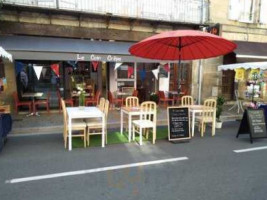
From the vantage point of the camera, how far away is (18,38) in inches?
331

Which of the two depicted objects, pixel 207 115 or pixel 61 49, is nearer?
pixel 207 115

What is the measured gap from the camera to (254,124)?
6.41m

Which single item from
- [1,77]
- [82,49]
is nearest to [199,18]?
[82,49]

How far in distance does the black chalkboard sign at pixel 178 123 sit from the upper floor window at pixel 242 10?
325 inches

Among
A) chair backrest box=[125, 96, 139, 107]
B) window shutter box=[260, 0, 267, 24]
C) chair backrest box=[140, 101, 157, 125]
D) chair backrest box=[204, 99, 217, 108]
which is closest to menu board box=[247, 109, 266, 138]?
chair backrest box=[204, 99, 217, 108]

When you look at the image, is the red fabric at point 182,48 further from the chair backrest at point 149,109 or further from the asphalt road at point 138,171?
the asphalt road at point 138,171

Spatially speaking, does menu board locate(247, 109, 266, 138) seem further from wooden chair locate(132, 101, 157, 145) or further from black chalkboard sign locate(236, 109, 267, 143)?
wooden chair locate(132, 101, 157, 145)

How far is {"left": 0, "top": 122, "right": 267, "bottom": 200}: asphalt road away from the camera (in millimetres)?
3572

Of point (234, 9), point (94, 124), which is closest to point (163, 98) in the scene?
point (94, 124)

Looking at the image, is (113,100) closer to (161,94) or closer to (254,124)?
(161,94)

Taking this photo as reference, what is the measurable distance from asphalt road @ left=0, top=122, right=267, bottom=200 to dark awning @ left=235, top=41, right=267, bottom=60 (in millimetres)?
5767

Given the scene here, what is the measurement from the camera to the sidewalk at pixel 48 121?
703cm

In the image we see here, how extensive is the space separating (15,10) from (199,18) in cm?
829

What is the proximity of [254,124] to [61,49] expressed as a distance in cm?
667
